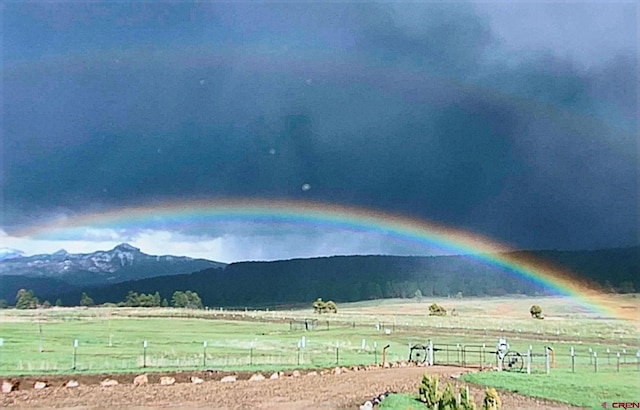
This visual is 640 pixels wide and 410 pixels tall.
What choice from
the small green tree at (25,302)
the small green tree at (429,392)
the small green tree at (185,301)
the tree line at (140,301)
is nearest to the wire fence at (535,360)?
the small green tree at (429,392)

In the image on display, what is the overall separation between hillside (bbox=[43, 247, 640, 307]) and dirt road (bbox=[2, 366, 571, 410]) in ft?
424

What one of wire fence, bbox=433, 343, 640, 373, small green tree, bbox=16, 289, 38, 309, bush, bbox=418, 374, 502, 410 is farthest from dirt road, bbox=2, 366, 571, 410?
small green tree, bbox=16, 289, 38, 309

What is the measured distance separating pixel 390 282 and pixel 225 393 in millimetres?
158686

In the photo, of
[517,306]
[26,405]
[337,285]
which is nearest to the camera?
[26,405]

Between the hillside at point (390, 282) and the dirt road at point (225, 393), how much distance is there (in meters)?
129

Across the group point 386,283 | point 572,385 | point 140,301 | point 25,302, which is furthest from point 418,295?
point 572,385

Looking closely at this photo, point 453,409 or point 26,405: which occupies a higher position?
point 453,409

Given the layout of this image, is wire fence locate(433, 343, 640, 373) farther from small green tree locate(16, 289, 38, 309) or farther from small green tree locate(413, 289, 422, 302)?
small green tree locate(413, 289, 422, 302)

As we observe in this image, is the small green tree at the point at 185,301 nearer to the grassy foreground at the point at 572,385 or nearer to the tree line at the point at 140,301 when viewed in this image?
the tree line at the point at 140,301

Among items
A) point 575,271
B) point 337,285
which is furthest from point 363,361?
point 337,285

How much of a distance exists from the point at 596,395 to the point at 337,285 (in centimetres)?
16559

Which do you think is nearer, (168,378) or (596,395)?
(596,395)

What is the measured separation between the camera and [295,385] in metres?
20.8

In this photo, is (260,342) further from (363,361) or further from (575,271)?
(575,271)
